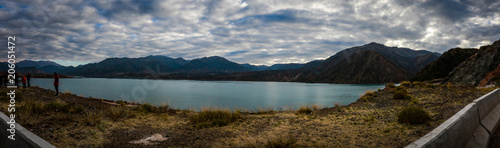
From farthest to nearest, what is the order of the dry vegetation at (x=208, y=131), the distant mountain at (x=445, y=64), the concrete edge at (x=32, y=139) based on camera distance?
the distant mountain at (x=445, y=64)
the dry vegetation at (x=208, y=131)
the concrete edge at (x=32, y=139)

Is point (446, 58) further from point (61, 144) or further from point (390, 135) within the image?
point (61, 144)

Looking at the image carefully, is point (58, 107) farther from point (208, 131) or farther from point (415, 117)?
point (415, 117)

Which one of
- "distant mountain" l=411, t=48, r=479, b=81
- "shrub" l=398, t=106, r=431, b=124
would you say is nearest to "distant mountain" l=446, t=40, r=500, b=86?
"shrub" l=398, t=106, r=431, b=124

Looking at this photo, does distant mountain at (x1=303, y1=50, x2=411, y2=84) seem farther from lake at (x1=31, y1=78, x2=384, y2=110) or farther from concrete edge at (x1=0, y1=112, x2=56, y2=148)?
concrete edge at (x1=0, y1=112, x2=56, y2=148)

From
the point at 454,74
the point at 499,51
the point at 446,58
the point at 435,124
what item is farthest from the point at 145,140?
the point at 446,58

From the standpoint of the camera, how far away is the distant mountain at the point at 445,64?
Answer: 6094 centimetres

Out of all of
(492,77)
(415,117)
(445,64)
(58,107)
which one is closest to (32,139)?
(58,107)

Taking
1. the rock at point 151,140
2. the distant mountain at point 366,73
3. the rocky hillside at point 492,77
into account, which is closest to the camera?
the rock at point 151,140

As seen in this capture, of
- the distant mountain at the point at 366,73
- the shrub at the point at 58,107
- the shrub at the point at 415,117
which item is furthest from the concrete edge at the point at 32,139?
the distant mountain at the point at 366,73

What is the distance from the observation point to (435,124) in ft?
22.9

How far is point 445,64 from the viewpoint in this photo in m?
63.0

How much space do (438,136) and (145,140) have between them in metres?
6.34

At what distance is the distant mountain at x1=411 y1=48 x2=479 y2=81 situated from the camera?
6094 centimetres

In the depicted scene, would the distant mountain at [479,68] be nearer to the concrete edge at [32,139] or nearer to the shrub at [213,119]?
the shrub at [213,119]
